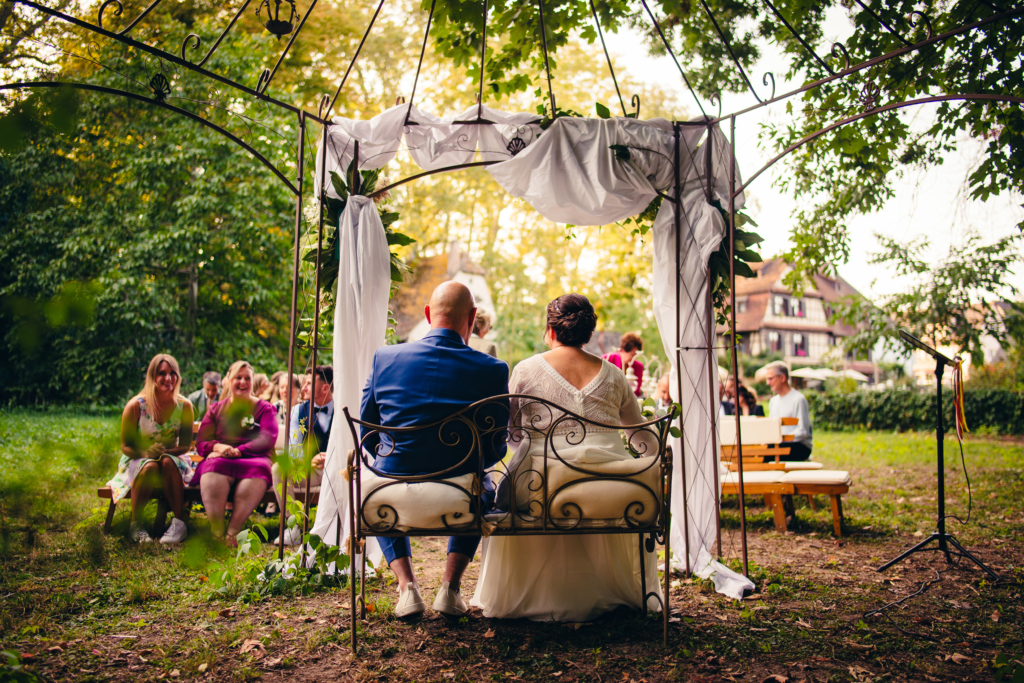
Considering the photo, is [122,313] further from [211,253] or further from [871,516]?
[871,516]

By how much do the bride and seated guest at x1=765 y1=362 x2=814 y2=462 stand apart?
3.89 meters

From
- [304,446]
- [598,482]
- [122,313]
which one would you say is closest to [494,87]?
[598,482]

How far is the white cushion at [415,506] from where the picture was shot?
325 centimetres

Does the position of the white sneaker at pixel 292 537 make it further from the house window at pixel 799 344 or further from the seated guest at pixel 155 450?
the house window at pixel 799 344

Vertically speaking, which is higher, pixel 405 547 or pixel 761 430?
pixel 761 430

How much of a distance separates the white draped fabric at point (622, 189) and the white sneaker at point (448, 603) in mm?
1519

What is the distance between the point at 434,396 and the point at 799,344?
42871 millimetres

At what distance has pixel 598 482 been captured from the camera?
3.38m

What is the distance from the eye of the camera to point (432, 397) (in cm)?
342

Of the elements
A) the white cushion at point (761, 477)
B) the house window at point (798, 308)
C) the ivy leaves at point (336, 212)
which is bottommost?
the white cushion at point (761, 477)

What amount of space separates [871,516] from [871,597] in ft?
10.1

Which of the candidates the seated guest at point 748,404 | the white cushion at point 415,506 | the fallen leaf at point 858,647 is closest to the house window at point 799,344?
the seated guest at point 748,404

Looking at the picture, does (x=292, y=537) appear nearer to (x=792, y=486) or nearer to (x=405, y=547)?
(x=405, y=547)

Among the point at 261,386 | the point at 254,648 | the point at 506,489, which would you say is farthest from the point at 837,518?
the point at 261,386
